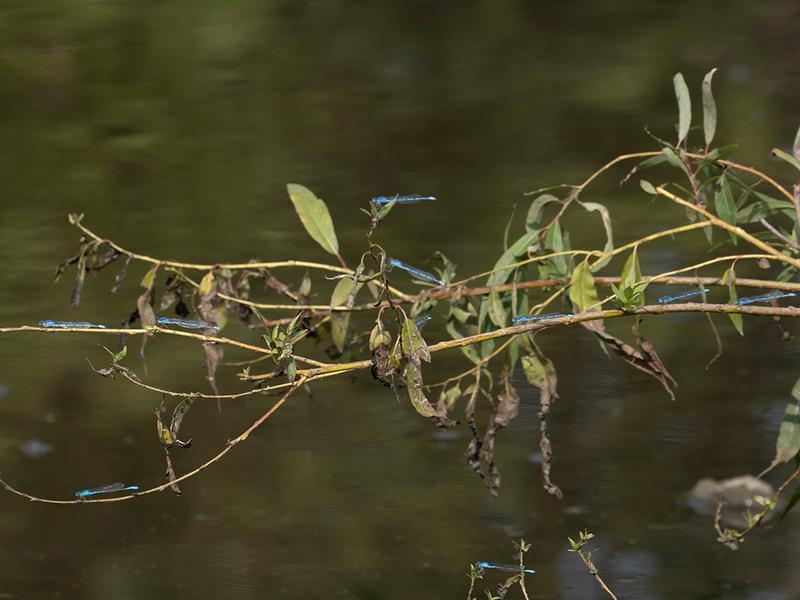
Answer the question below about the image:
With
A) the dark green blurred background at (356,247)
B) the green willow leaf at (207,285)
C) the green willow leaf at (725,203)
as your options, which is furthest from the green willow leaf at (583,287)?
the dark green blurred background at (356,247)

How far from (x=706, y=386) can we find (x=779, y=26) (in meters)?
0.93

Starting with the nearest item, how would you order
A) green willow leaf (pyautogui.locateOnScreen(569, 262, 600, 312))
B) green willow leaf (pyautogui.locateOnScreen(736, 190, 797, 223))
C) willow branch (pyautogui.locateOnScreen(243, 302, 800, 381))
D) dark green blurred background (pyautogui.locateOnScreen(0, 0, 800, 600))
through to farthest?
willow branch (pyautogui.locateOnScreen(243, 302, 800, 381)) < green willow leaf (pyautogui.locateOnScreen(569, 262, 600, 312)) < green willow leaf (pyautogui.locateOnScreen(736, 190, 797, 223)) < dark green blurred background (pyautogui.locateOnScreen(0, 0, 800, 600))

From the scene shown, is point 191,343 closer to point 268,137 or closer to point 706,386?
point 268,137

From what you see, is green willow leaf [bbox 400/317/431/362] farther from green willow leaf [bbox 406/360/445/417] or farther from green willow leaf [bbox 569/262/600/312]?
green willow leaf [bbox 569/262/600/312]

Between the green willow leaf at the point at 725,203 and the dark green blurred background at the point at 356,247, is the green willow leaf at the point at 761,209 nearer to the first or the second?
the green willow leaf at the point at 725,203

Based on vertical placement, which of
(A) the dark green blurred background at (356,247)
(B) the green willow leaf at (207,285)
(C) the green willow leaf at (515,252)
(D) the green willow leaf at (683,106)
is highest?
(D) the green willow leaf at (683,106)

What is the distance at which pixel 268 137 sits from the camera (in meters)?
2.48

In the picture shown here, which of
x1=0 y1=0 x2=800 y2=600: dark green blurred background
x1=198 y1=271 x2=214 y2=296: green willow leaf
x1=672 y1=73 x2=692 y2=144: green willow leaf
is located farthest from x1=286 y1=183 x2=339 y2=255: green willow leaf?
x1=0 y1=0 x2=800 y2=600: dark green blurred background

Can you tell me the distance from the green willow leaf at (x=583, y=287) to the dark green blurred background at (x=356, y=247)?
79cm

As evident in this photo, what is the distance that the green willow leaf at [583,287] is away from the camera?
125 centimetres

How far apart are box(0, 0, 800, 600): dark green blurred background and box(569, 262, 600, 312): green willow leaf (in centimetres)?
79

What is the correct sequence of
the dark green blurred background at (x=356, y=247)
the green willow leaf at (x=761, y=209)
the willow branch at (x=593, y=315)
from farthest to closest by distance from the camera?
the dark green blurred background at (x=356, y=247), the green willow leaf at (x=761, y=209), the willow branch at (x=593, y=315)

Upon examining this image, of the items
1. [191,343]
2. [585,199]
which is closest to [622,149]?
[585,199]

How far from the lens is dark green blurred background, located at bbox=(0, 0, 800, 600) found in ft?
6.50
